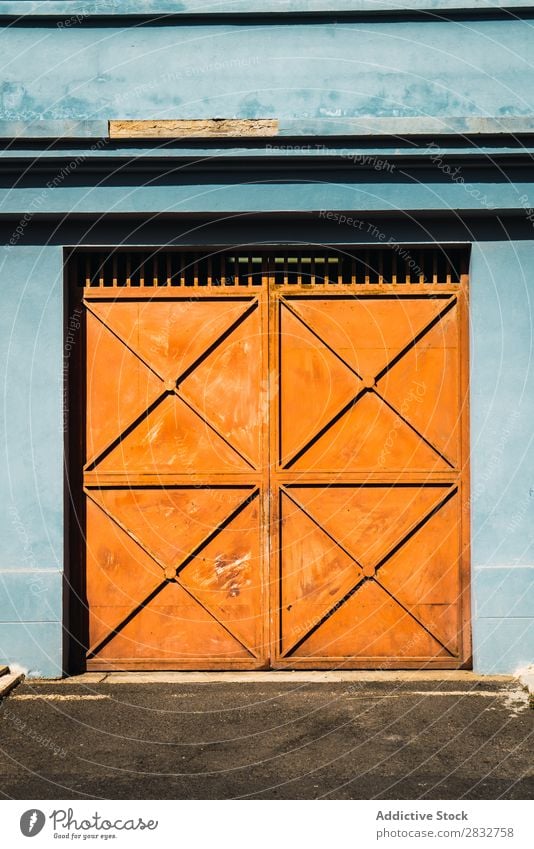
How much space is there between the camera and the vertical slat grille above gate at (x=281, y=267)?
313 inches

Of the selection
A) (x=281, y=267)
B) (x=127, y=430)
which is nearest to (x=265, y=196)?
(x=281, y=267)

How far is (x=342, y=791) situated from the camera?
213 inches

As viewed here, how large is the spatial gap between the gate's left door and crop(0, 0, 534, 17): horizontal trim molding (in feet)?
6.98

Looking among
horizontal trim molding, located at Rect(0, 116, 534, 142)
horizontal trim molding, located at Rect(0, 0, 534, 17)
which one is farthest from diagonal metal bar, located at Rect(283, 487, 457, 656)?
horizontal trim molding, located at Rect(0, 0, 534, 17)

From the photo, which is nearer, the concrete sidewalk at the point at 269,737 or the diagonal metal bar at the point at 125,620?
the concrete sidewalk at the point at 269,737

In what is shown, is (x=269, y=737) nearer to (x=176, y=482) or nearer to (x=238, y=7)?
(x=176, y=482)

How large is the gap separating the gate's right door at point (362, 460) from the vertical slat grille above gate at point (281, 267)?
129 mm

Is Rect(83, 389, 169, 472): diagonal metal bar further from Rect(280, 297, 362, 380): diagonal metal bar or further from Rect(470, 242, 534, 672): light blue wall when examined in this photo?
Rect(470, 242, 534, 672): light blue wall

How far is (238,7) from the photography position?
7953 millimetres

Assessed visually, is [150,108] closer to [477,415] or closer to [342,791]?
[477,415]

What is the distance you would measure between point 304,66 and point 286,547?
144 inches

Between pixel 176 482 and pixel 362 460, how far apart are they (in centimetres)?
143

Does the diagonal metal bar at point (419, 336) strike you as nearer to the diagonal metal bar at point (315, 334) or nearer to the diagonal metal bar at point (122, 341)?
the diagonal metal bar at point (315, 334)

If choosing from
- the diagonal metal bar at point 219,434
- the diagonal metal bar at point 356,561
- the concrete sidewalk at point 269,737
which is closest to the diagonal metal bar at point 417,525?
the diagonal metal bar at point 356,561
